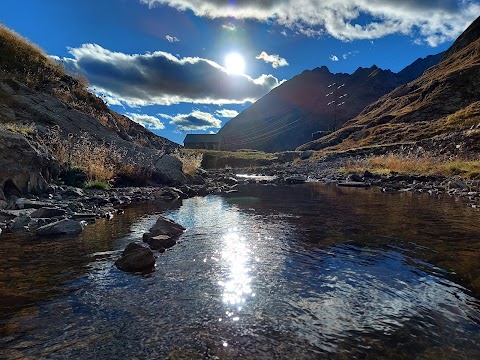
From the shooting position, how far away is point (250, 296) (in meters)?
7.07

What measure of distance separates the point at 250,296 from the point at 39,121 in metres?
27.0

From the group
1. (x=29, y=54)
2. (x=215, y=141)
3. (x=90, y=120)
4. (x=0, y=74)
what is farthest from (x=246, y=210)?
(x=215, y=141)

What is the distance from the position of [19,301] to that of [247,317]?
452 centimetres

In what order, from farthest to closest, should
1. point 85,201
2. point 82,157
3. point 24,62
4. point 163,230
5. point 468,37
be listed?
point 468,37
point 24,62
point 82,157
point 85,201
point 163,230

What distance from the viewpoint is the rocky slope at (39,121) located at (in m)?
15.6

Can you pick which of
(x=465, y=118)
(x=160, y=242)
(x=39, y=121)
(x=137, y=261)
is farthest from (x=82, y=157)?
(x=465, y=118)

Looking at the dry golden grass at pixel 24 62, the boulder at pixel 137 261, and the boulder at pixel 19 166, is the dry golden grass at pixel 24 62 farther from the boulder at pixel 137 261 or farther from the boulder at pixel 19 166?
the boulder at pixel 137 261

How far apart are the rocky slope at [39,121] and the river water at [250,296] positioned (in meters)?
5.47

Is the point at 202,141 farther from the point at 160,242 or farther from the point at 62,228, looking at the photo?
the point at 160,242

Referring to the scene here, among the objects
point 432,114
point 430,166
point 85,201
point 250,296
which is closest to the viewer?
point 250,296

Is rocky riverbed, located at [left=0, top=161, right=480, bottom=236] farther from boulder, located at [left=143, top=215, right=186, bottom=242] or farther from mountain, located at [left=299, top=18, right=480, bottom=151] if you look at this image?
mountain, located at [left=299, top=18, right=480, bottom=151]

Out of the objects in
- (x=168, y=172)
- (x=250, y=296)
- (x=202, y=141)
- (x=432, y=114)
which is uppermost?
(x=432, y=114)

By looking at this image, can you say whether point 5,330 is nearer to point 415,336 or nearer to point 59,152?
point 415,336

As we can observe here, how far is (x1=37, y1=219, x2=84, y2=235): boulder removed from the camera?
11648 mm
